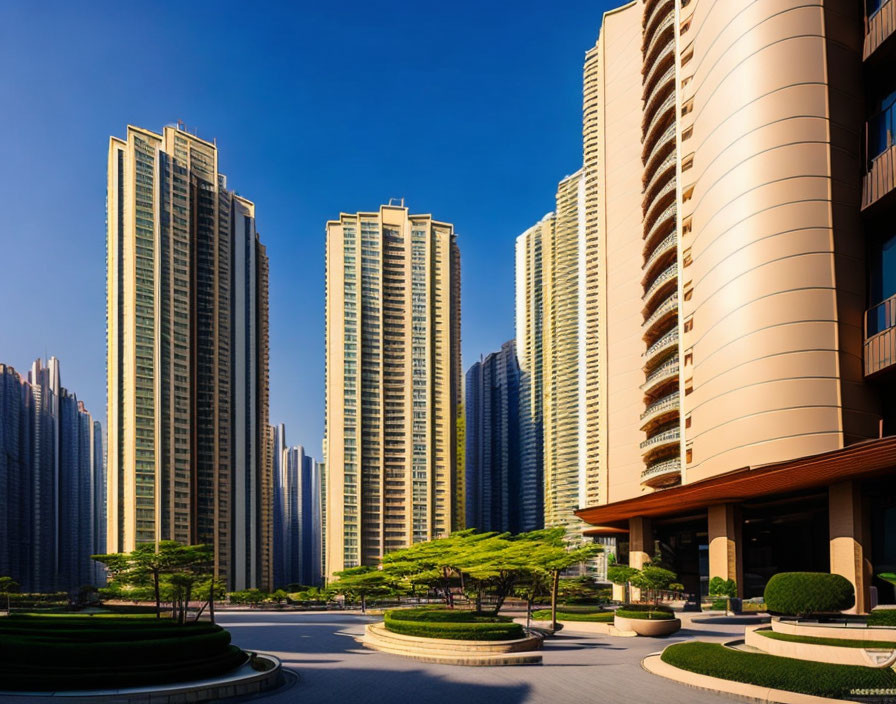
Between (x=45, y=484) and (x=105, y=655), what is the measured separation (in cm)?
13141

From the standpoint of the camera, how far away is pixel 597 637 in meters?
39.5

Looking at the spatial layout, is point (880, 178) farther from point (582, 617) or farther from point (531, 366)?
point (531, 366)

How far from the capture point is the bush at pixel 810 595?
25.1 meters

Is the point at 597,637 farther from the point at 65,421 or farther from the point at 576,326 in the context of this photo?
the point at 65,421

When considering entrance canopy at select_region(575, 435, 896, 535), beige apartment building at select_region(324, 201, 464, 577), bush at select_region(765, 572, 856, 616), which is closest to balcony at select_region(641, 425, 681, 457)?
entrance canopy at select_region(575, 435, 896, 535)

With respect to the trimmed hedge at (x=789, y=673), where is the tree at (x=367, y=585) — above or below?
below

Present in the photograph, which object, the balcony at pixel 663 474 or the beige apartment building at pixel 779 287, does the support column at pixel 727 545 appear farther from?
the balcony at pixel 663 474

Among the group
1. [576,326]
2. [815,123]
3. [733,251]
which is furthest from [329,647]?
[576,326]

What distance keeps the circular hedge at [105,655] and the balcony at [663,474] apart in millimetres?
37358

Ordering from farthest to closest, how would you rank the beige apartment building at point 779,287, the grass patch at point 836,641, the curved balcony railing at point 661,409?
the curved balcony railing at point 661,409 → the beige apartment building at point 779,287 → the grass patch at point 836,641

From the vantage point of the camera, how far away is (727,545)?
153 ft

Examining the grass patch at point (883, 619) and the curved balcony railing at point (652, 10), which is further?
the curved balcony railing at point (652, 10)

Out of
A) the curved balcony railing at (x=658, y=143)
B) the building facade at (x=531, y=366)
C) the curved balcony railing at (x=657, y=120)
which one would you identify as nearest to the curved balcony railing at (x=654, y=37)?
the curved balcony railing at (x=657, y=120)

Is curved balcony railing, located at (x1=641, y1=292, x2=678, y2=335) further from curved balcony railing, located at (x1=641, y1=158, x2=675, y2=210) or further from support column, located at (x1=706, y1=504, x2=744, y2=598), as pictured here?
support column, located at (x1=706, y1=504, x2=744, y2=598)
